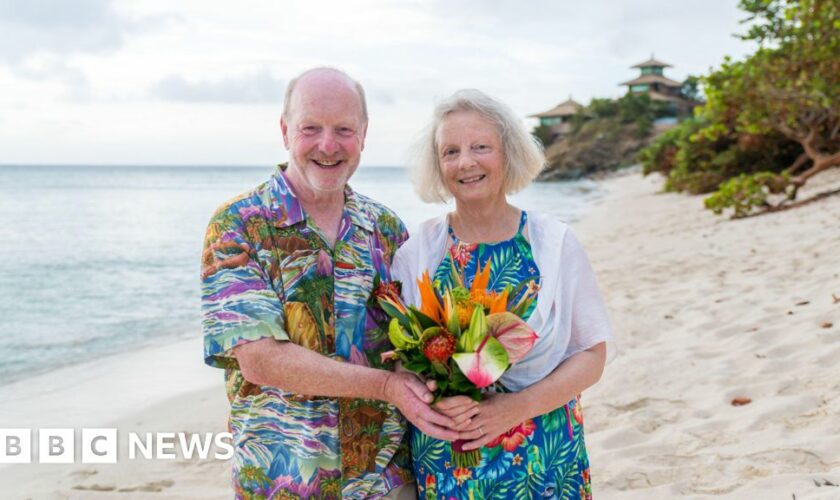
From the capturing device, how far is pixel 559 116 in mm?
85188

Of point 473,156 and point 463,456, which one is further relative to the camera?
point 473,156

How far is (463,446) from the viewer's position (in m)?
2.31

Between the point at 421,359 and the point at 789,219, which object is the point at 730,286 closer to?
the point at 789,219

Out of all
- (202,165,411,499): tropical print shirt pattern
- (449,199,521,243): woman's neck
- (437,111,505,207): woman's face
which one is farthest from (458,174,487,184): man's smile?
(202,165,411,499): tropical print shirt pattern

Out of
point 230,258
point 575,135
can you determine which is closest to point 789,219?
point 230,258

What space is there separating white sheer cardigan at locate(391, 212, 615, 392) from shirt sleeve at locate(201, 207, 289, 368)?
501 millimetres

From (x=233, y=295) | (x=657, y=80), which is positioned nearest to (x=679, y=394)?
(x=233, y=295)

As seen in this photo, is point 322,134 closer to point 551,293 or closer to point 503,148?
point 503,148

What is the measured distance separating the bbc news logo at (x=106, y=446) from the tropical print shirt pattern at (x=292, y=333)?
9.00ft

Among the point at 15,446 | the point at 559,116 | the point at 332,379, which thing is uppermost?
the point at 559,116

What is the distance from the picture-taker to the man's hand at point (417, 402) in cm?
219

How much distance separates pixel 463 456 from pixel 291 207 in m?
0.96

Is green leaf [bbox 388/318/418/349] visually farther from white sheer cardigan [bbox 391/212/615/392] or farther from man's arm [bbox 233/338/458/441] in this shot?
white sheer cardigan [bbox 391/212/615/392]

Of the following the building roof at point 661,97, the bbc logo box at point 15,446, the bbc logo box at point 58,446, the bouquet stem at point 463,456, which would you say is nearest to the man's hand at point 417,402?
the bouquet stem at point 463,456
